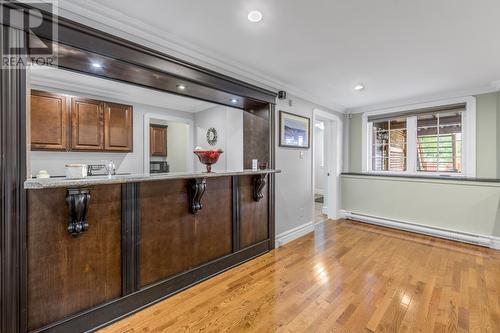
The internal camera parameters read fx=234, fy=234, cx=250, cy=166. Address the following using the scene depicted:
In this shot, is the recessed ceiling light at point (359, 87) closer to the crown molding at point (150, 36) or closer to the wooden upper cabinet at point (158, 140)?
the crown molding at point (150, 36)

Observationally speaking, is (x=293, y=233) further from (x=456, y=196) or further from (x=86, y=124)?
(x=86, y=124)

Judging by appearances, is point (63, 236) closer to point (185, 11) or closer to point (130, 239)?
point (130, 239)

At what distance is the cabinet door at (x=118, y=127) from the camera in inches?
136

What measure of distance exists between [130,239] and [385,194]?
4241mm

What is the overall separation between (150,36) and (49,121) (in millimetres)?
1998

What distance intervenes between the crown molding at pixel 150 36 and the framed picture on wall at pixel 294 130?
578mm

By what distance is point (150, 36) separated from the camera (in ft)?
6.58

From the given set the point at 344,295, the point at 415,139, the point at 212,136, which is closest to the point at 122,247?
the point at 344,295

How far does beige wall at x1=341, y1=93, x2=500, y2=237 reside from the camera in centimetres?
336

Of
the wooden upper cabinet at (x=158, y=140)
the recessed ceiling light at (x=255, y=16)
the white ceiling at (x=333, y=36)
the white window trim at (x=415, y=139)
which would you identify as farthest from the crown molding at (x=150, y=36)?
the white window trim at (x=415, y=139)

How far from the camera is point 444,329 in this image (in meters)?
1.72

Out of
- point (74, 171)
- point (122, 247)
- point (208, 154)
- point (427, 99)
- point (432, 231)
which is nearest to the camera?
point (74, 171)

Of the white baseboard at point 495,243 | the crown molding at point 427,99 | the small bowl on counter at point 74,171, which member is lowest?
the white baseboard at point 495,243

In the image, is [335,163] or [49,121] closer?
[49,121]
